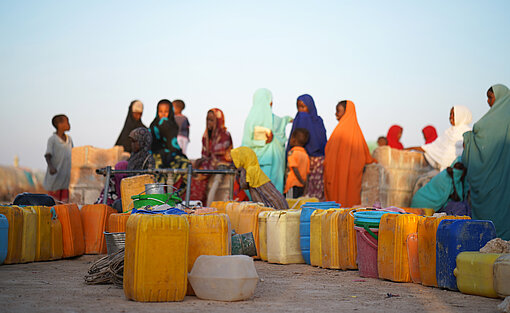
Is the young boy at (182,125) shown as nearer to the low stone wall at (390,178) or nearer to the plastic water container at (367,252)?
the low stone wall at (390,178)

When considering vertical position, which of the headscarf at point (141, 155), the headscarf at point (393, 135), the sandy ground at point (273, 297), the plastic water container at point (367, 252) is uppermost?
the headscarf at point (393, 135)

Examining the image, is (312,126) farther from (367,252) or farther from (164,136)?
(367,252)

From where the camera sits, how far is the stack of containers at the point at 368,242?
18.8 feet

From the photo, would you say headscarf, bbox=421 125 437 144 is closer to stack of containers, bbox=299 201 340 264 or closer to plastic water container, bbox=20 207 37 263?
stack of containers, bbox=299 201 340 264

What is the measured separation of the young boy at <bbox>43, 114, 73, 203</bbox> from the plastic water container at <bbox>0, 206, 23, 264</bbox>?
21.1 ft

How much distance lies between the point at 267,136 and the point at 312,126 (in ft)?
3.15

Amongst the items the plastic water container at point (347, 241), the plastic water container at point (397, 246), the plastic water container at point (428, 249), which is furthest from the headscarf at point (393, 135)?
the plastic water container at point (428, 249)

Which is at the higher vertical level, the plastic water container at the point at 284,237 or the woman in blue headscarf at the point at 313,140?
the woman in blue headscarf at the point at 313,140

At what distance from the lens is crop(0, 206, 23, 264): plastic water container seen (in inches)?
247

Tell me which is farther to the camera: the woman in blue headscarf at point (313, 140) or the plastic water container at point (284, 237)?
the woman in blue headscarf at point (313, 140)

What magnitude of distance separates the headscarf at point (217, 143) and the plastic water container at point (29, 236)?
539 cm

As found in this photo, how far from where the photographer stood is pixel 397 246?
5438 mm

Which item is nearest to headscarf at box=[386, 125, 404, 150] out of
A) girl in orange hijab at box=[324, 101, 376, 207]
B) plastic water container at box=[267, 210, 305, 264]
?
girl in orange hijab at box=[324, 101, 376, 207]

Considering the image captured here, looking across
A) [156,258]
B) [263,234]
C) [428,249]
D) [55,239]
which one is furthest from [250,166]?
[156,258]
